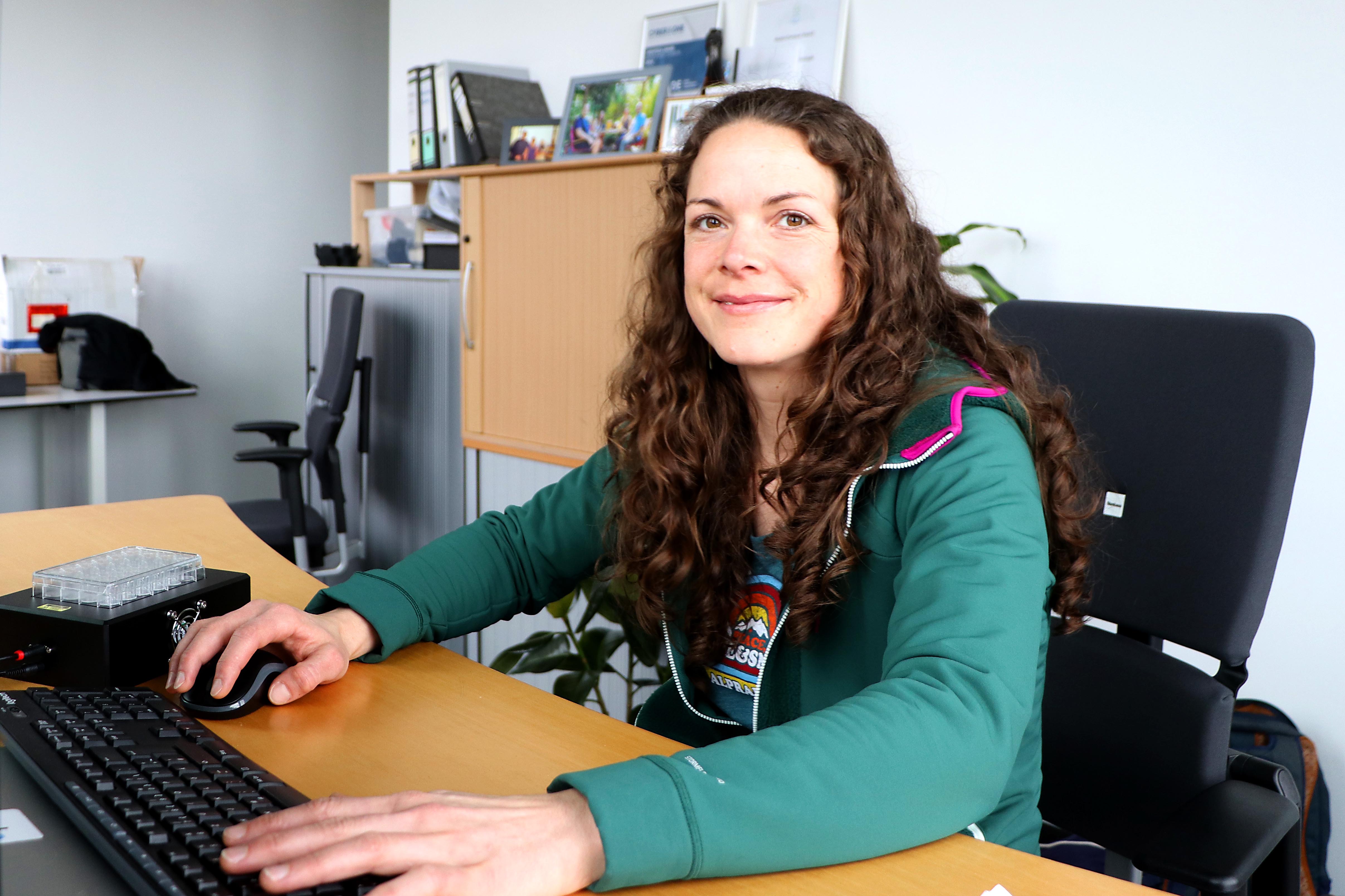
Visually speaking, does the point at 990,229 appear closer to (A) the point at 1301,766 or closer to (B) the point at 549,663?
(A) the point at 1301,766

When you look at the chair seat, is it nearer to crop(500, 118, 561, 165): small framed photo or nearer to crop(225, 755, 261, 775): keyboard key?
crop(500, 118, 561, 165): small framed photo

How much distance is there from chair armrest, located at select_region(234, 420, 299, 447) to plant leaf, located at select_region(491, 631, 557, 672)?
1282 millimetres

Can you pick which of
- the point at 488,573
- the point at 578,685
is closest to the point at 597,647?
the point at 578,685

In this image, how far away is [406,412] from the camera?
3172 mm

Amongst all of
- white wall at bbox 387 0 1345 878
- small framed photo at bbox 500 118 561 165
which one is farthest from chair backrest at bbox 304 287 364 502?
white wall at bbox 387 0 1345 878

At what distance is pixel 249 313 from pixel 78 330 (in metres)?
0.93

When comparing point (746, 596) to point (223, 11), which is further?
point (223, 11)

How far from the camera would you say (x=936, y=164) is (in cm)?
223

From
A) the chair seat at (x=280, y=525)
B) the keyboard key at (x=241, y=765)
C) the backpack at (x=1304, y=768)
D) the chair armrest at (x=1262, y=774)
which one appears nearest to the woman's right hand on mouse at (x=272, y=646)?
the keyboard key at (x=241, y=765)

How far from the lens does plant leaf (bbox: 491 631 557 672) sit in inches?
78.9

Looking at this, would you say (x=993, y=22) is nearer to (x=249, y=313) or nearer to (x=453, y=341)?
(x=453, y=341)

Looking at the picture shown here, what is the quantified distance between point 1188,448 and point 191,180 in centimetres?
419

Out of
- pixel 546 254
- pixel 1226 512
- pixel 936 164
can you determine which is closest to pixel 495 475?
pixel 546 254

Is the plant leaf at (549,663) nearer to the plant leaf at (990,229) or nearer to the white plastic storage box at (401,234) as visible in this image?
the plant leaf at (990,229)
